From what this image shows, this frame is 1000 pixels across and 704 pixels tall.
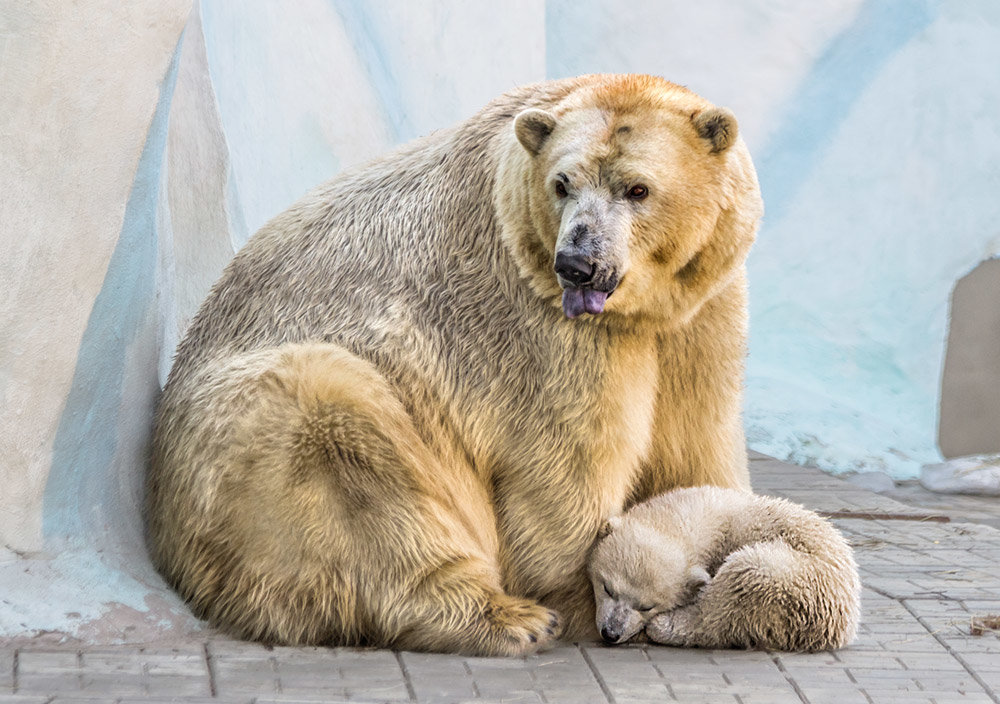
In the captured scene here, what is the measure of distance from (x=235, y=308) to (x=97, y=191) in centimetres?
59

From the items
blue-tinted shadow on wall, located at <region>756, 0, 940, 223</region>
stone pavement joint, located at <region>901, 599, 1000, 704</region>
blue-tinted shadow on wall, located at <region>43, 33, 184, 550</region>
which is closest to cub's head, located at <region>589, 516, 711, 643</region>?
stone pavement joint, located at <region>901, 599, 1000, 704</region>

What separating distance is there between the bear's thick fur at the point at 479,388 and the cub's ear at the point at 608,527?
0.03 metres

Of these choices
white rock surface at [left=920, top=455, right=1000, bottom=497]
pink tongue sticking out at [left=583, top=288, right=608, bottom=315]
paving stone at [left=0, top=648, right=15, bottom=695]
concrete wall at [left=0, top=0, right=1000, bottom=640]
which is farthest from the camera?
white rock surface at [left=920, top=455, right=1000, bottom=497]

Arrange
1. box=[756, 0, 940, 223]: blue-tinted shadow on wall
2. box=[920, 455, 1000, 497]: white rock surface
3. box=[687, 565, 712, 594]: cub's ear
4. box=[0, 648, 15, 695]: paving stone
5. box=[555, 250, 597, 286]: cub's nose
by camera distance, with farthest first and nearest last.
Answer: box=[756, 0, 940, 223]: blue-tinted shadow on wall
box=[920, 455, 1000, 497]: white rock surface
box=[687, 565, 712, 594]: cub's ear
box=[555, 250, 597, 286]: cub's nose
box=[0, 648, 15, 695]: paving stone

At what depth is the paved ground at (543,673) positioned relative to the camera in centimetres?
322

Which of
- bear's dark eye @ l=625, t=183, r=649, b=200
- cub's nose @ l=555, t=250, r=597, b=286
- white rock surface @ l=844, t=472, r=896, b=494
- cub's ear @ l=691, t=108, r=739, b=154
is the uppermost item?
cub's ear @ l=691, t=108, r=739, b=154

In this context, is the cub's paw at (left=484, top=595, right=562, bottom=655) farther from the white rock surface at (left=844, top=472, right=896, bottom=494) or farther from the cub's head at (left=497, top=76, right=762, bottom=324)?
the white rock surface at (left=844, top=472, right=896, bottom=494)

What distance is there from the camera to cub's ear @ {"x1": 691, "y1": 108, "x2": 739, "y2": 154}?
3.59 metres

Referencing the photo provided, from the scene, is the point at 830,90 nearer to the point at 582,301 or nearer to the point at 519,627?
the point at 582,301

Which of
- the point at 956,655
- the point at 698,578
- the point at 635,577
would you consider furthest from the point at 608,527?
the point at 956,655

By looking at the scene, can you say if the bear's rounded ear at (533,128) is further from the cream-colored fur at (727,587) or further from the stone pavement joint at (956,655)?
the stone pavement joint at (956,655)

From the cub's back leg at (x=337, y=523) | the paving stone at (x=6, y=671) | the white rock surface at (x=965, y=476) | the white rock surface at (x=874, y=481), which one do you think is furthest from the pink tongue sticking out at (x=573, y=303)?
the white rock surface at (x=965, y=476)

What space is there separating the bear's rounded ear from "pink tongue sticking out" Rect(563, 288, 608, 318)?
1.58 ft

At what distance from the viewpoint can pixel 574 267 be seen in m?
3.33
